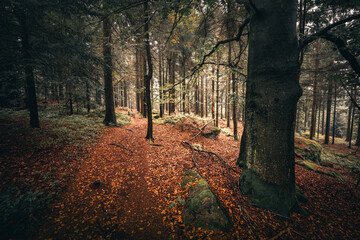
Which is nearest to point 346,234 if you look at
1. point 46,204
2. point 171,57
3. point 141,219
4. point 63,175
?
point 141,219

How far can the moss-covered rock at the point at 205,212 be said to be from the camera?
8.97 ft

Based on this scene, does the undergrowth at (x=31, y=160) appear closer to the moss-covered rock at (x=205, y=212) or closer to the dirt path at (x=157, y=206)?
the dirt path at (x=157, y=206)

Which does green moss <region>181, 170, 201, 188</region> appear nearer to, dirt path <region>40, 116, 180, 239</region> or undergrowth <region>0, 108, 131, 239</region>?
dirt path <region>40, 116, 180, 239</region>

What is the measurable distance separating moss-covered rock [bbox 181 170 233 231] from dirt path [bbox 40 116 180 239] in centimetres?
63

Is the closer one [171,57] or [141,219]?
[141,219]

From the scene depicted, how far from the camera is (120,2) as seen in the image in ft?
12.2

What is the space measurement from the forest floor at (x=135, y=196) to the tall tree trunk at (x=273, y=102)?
58cm

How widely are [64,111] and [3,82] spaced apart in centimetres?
551

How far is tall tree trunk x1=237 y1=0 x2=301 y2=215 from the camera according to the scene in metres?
2.55

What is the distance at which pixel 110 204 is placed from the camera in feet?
11.9

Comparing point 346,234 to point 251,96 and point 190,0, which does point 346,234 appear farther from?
point 190,0

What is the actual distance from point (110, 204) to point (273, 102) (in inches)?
196

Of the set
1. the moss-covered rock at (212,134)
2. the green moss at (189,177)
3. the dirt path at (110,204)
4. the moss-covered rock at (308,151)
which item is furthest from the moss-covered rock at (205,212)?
the moss-covered rock at (308,151)

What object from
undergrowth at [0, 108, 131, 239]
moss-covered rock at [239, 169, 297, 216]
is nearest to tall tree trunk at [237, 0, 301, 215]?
moss-covered rock at [239, 169, 297, 216]
